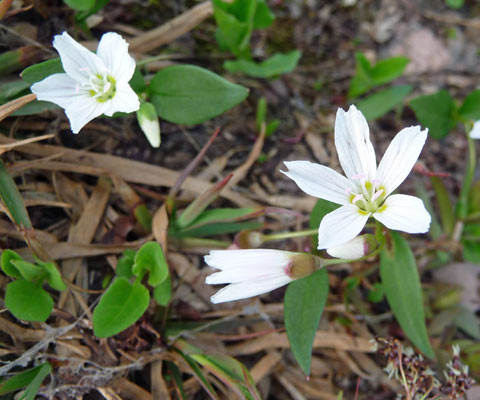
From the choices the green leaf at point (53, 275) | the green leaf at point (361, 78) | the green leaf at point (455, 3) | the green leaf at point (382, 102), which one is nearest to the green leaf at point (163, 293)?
the green leaf at point (53, 275)

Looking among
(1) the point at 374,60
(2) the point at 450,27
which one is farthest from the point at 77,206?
(2) the point at 450,27

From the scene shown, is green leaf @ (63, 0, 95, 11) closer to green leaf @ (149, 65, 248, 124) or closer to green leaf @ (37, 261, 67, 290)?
green leaf @ (149, 65, 248, 124)

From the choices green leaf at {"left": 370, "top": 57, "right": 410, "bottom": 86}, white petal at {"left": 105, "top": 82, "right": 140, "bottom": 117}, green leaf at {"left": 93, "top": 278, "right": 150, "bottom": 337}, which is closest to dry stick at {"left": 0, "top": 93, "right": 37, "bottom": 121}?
white petal at {"left": 105, "top": 82, "right": 140, "bottom": 117}

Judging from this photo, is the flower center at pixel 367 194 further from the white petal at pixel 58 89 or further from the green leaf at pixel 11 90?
the green leaf at pixel 11 90

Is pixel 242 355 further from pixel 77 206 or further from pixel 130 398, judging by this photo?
pixel 77 206

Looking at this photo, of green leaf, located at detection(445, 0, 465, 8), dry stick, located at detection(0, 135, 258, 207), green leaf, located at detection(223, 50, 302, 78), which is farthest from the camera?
green leaf, located at detection(445, 0, 465, 8)

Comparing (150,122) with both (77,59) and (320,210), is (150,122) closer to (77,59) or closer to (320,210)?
(77,59)
